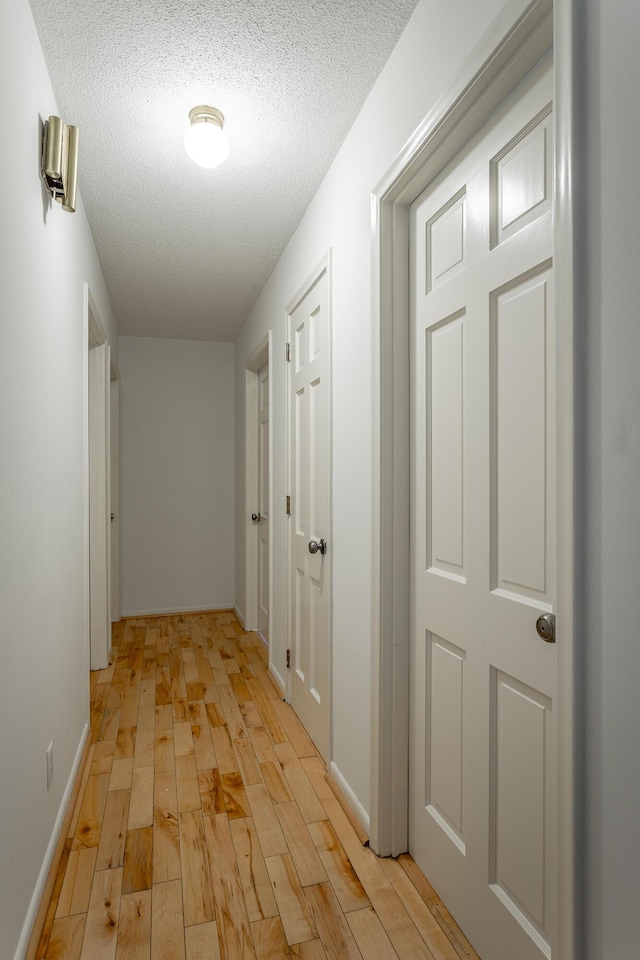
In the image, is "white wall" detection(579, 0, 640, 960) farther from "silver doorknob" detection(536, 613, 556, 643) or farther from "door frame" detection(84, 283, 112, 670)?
"door frame" detection(84, 283, 112, 670)

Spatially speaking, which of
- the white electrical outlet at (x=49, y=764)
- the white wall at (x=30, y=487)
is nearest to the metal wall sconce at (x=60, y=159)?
the white wall at (x=30, y=487)

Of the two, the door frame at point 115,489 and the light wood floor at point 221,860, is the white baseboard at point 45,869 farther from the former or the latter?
the door frame at point 115,489

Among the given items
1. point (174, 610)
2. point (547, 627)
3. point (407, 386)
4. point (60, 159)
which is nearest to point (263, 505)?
point (174, 610)

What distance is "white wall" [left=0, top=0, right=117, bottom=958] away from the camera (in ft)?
4.22

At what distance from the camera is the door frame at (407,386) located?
0.92 meters

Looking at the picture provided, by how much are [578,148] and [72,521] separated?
81.2 inches

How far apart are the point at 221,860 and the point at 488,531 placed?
1339 mm

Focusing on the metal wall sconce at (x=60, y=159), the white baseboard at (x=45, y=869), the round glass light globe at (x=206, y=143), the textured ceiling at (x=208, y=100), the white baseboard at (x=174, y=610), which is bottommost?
the white baseboard at (x=174, y=610)

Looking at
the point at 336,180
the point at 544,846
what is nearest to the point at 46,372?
the point at 336,180

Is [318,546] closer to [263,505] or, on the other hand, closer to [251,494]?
[263,505]

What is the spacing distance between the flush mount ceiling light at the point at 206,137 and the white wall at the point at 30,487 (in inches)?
17.5

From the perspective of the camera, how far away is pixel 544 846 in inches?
45.8

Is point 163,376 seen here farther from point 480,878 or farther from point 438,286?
point 480,878

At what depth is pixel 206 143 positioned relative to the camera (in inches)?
74.8
